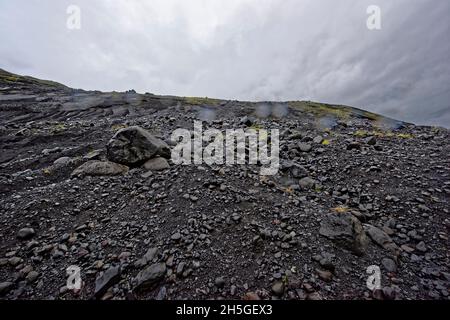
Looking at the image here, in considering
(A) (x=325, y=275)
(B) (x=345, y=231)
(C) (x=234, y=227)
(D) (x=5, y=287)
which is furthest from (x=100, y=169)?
(B) (x=345, y=231)

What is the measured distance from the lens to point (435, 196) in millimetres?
5711

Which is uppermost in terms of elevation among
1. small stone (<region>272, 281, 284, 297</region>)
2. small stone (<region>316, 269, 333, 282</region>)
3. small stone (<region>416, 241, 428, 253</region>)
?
small stone (<region>416, 241, 428, 253</region>)

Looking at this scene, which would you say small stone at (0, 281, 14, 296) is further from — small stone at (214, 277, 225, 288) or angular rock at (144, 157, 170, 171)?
angular rock at (144, 157, 170, 171)

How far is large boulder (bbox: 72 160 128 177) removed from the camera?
Result: 276 inches

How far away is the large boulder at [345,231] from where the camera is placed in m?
4.49

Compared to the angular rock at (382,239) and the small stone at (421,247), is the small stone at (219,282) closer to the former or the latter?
the angular rock at (382,239)

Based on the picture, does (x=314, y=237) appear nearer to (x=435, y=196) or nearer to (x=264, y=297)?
(x=264, y=297)

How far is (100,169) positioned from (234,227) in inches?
200

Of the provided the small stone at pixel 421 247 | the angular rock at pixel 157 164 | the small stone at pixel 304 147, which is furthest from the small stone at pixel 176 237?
the small stone at pixel 304 147

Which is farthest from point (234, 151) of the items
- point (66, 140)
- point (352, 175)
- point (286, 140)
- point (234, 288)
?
point (66, 140)

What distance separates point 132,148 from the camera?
7434 mm

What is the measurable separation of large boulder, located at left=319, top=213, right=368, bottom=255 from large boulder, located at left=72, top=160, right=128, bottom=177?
6.32 metres

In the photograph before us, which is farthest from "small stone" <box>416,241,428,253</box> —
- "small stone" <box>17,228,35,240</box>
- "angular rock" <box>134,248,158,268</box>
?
"small stone" <box>17,228,35,240</box>

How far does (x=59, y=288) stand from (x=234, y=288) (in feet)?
10.1
